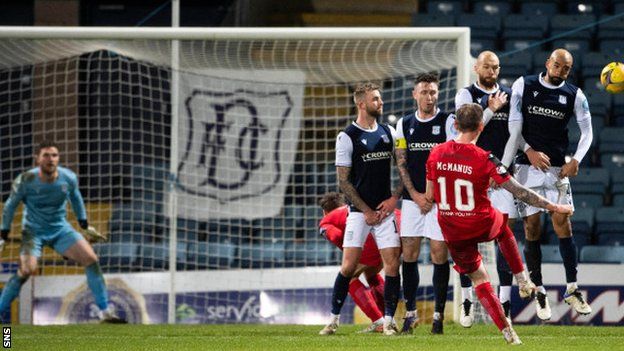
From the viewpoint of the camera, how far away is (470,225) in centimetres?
888

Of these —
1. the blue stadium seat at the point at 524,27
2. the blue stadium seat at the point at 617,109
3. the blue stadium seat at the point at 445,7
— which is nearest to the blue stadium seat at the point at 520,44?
the blue stadium seat at the point at 524,27

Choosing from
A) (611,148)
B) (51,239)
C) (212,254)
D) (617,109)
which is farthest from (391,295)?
(617,109)

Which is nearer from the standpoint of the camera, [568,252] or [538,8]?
[568,252]

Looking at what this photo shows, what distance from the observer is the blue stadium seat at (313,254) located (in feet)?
48.6

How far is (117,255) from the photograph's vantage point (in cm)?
1493

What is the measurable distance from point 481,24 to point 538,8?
1162 millimetres

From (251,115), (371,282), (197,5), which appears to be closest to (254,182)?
(251,115)

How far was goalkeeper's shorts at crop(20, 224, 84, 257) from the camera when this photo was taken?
13078 mm

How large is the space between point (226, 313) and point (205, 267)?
4.60ft

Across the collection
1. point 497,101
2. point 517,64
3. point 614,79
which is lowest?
point 497,101

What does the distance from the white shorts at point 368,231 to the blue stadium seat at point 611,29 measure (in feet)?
31.3

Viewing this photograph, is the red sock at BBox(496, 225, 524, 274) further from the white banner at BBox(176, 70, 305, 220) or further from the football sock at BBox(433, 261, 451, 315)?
the white banner at BBox(176, 70, 305, 220)

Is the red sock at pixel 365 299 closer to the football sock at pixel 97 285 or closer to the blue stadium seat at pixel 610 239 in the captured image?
the football sock at pixel 97 285

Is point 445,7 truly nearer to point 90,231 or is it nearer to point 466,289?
point 90,231
